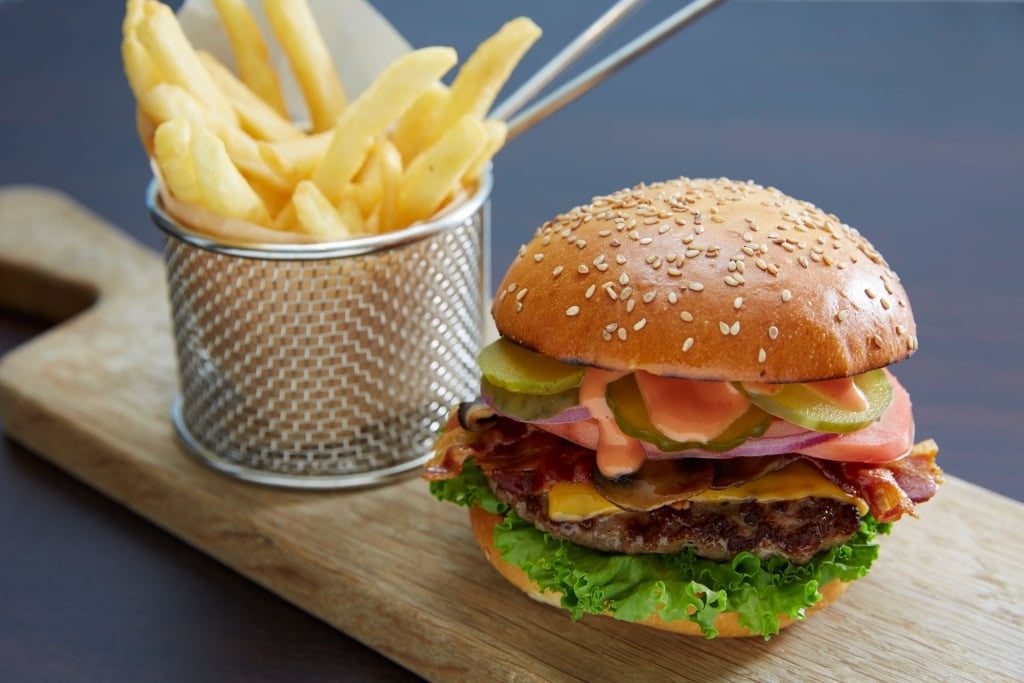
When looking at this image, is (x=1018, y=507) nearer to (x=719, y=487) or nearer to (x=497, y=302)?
(x=719, y=487)

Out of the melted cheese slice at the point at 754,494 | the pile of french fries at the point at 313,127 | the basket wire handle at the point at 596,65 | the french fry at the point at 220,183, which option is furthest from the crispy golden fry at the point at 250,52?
the melted cheese slice at the point at 754,494

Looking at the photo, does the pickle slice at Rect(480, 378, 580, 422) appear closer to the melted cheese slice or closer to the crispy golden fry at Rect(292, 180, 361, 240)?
the melted cheese slice

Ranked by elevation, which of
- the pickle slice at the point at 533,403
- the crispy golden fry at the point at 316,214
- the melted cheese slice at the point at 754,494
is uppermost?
the crispy golden fry at the point at 316,214

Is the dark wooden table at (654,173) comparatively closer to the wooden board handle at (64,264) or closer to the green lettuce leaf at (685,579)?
the wooden board handle at (64,264)

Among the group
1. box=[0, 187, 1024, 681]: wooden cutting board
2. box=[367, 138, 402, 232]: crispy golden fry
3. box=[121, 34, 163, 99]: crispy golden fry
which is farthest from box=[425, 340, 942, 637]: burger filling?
box=[121, 34, 163, 99]: crispy golden fry

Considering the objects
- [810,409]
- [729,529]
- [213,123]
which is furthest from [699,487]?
[213,123]

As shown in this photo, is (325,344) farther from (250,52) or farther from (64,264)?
(64,264)

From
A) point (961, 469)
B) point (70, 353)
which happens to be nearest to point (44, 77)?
point (70, 353)
